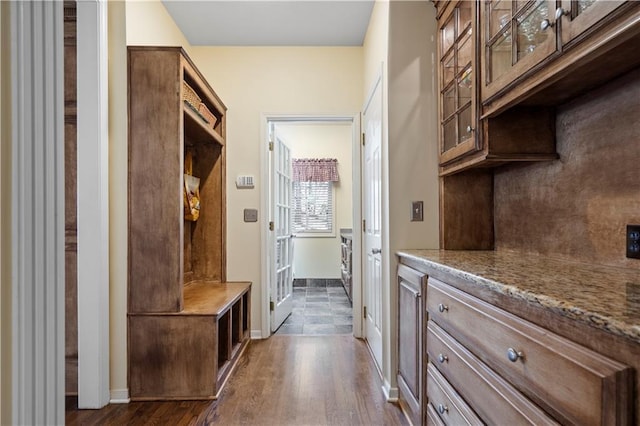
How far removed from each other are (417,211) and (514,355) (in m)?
1.36

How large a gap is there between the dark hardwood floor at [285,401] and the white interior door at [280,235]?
75 cm

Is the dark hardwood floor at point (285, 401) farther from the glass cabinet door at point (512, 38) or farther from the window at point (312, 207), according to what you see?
the window at point (312, 207)

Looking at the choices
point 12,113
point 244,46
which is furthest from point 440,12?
point 12,113

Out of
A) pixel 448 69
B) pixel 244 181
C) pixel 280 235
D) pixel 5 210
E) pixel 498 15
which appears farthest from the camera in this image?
pixel 280 235

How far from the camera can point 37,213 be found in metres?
Result: 0.63

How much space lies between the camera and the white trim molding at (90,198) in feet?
6.93

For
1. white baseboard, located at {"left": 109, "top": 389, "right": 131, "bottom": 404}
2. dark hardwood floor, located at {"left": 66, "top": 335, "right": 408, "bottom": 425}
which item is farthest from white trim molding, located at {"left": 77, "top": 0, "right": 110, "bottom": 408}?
dark hardwood floor, located at {"left": 66, "top": 335, "right": 408, "bottom": 425}

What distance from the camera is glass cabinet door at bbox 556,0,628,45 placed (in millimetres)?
920

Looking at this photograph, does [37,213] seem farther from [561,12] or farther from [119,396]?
[119,396]

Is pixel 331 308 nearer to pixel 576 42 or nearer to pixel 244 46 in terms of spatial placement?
pixel 244 46

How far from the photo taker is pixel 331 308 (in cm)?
464

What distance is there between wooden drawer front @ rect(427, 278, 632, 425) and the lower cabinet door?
54 cm

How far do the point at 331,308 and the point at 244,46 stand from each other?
3065mm

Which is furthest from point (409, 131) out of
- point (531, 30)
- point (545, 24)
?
point (545, 24)
